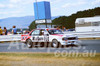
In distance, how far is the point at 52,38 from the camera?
15102 mm

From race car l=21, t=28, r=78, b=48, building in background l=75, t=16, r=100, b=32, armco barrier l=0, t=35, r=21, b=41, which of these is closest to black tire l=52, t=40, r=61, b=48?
race car l=21, t=28, r=78, b=48

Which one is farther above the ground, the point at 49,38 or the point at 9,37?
the point at 49,38

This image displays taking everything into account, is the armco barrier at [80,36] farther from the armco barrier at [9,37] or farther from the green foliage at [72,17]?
the green foliage at [72,17]

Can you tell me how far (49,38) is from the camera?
15328mm

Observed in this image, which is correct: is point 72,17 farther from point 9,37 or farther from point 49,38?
point 49,38

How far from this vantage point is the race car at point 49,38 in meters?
14.6

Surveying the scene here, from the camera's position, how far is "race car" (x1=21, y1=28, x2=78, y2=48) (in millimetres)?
14562

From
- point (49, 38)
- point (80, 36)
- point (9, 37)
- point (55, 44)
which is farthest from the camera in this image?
point (9, 37)

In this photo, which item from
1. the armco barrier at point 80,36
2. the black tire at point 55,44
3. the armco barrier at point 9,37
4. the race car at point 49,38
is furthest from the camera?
the armco barrier at point 9,37

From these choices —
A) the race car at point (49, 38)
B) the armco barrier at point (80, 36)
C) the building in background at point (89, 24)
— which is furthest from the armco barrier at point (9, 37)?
the building in background at point (89, 24)

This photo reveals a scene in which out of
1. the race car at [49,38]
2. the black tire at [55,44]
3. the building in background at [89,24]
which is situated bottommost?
the black tire at [55,44]

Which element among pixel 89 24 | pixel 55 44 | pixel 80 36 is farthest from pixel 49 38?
pixel 89 24

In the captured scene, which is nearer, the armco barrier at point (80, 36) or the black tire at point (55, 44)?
the black tire at point (55, 44)

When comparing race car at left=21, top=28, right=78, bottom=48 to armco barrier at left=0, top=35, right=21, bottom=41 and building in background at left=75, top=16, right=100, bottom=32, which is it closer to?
armco barrier at left=0, top=35, right=21, bottom=41
